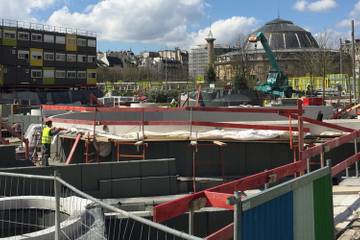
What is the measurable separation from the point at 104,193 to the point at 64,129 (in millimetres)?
4753

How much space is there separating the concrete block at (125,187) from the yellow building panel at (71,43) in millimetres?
77857

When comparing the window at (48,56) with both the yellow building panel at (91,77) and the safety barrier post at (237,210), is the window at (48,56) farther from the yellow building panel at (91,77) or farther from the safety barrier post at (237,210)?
the safety barrier post at (237,210)

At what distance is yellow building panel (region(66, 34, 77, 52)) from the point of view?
278 feet

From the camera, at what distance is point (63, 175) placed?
9.62 metres

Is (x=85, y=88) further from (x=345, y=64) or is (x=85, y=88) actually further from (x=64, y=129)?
(x=64, y=129)

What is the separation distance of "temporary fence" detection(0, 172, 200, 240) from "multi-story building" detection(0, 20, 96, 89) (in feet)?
213

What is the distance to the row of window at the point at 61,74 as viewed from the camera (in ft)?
259

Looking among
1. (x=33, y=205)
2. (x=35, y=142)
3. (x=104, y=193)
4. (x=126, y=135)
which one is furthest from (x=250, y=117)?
(x=33, y=205)

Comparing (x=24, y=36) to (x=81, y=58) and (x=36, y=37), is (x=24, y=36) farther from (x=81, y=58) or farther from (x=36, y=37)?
(x=81, y=58)

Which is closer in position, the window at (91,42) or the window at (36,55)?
the window at (36,55)

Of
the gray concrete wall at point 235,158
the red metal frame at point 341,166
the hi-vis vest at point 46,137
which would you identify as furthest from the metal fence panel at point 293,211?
the hi-vis vest at point 46,137

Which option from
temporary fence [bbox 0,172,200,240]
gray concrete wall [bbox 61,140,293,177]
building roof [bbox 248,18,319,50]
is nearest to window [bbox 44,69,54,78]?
building roof [bbox 248,18,319,50]

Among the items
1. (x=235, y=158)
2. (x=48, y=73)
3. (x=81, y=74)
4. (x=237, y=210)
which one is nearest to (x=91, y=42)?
(x=81, y=74)

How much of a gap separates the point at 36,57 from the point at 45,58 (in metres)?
2.04
